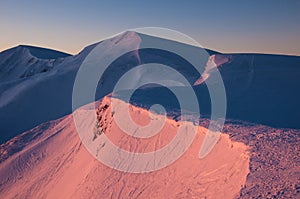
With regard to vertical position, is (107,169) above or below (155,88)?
below

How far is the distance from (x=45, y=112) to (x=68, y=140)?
33.3ft

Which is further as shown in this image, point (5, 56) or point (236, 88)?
point (5, 56)

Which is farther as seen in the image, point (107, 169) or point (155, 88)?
point (155, 88)

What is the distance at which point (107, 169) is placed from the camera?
8938mm

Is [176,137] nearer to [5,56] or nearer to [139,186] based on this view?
[139,186]

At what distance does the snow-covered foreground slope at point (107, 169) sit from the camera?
20.5 feet

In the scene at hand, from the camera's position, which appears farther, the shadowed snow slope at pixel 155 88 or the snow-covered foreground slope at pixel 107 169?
the shadowed snow slope at pixel 155 88

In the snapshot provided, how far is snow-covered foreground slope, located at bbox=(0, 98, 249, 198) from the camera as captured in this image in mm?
6256

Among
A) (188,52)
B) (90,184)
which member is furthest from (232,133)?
(188,52)

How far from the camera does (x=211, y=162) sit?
266 inches

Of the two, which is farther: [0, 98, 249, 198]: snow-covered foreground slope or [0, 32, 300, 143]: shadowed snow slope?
[0, 32, 300, 143]: shadowed snow slope

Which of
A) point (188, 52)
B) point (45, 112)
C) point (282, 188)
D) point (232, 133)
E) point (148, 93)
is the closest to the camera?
point (282, 188)

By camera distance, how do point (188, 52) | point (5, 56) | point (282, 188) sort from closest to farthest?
point (282, 188), point (188, 52), point (5, 56)

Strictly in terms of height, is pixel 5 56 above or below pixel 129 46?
below
